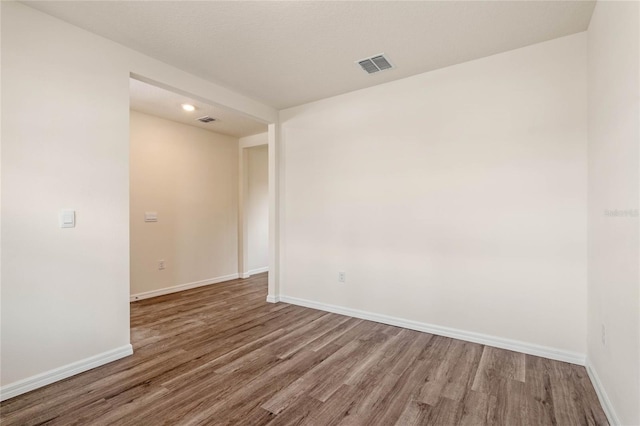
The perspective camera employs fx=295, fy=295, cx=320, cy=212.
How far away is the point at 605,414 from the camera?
1.77 m

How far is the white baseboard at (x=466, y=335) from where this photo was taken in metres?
2.43

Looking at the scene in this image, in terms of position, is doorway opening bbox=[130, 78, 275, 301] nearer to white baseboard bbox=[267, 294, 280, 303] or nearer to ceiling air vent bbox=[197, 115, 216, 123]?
ceiling air vent bbox=[197, 115, 216, 123]

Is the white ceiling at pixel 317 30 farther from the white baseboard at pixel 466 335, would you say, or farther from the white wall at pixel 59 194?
the white baseboard at pixel 466 335

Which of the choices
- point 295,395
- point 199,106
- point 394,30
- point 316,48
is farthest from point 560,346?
point 199,106

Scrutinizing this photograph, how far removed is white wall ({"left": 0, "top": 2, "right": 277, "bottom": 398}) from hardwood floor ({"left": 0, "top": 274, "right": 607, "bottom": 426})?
274 millimetres

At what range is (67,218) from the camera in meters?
2.22

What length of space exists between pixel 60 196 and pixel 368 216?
2.80 metres

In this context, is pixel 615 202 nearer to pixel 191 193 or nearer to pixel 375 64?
pixel 375 64

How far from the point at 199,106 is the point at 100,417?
346 centimetres

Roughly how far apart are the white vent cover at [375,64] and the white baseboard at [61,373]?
3371mm

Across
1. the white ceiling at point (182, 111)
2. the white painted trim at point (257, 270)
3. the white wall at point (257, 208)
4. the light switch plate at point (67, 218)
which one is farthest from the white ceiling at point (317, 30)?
the white painted trim at point (257, 270)

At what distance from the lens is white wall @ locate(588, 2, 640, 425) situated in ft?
4.65

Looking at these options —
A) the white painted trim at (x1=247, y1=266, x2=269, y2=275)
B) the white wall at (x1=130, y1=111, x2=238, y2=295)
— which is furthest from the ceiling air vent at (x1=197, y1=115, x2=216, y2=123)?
the white painted trim at (x1=247, y1=266, x2=269, y2=275)

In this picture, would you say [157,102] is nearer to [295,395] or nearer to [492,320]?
[295,395]
